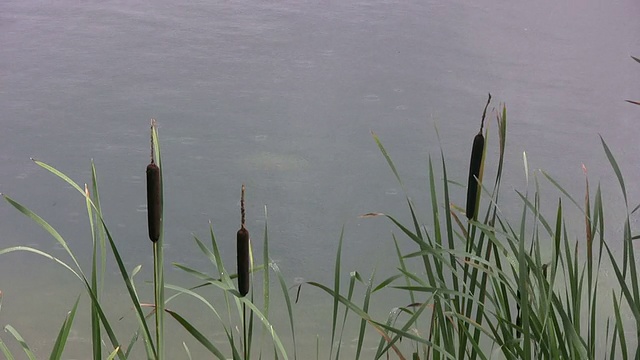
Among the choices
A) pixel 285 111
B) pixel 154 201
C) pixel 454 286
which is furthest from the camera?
pixel 285 111

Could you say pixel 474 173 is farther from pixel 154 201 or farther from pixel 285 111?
pixel 285 111

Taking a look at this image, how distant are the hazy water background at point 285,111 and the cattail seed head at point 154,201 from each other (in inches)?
43.2

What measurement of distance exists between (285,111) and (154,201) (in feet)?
5.71

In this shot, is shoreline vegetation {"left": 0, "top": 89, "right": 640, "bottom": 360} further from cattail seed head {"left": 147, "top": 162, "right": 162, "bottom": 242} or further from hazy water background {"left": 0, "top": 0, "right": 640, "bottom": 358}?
hazy water background {"left": 0, "top": 0, "right": 640, "bottom": 358}

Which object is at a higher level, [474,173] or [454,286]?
[474,173]

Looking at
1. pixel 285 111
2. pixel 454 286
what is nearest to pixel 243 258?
pixel 454 286

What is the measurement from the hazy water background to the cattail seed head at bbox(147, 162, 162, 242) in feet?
3.60

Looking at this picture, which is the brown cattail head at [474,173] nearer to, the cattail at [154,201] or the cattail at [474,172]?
the cattail at [474,172]

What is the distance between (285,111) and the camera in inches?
92.7

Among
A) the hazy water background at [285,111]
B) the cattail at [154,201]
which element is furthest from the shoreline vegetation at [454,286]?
the hazy water background at [285,111]

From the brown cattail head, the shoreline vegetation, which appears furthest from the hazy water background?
the brown cattail head

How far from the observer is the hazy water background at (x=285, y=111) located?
1.92 metres

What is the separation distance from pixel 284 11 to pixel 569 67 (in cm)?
107

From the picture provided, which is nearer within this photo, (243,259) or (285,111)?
(243,259)
